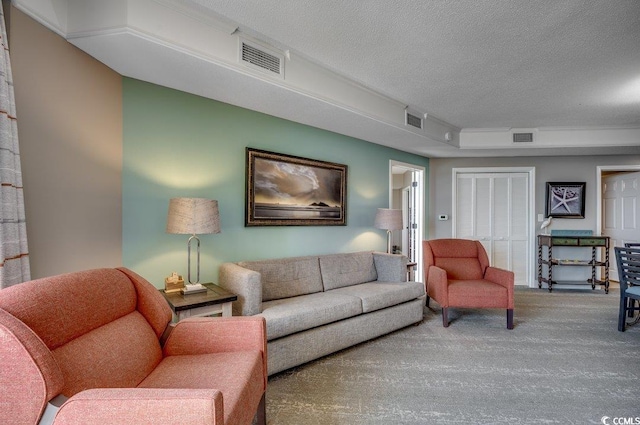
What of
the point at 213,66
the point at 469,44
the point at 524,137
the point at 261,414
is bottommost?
the point at 261,414

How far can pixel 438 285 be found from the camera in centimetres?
359

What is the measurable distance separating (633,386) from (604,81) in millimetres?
2696

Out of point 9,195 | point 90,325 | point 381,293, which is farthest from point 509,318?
point 9,195

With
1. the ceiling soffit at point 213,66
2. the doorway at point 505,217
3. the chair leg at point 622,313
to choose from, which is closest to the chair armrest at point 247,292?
the ceiling soffit at point 213,66

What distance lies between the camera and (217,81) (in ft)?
8.14

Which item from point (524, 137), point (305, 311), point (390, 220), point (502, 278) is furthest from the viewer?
point (524, 137)

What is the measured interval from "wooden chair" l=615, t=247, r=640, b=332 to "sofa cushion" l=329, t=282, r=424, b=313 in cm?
200

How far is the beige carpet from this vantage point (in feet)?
6.31

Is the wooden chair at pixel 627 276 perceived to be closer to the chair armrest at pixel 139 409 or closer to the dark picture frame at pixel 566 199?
the dark picture frame at pixel 566 199

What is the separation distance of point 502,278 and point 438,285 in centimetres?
68

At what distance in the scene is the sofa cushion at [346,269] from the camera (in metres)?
3.39

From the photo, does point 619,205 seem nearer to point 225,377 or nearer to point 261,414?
point 261,414

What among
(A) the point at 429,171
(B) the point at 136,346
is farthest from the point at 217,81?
(A) the point at 429,171

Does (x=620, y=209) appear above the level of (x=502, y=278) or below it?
above
